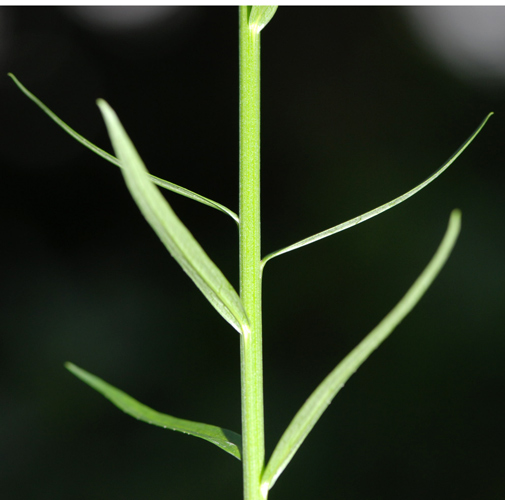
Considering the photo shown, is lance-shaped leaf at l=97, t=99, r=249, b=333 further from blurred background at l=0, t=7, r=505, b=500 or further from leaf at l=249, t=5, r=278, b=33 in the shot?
blurred background at l=0, t=7, r=505, b=500

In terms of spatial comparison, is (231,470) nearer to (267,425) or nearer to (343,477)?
(267,425)

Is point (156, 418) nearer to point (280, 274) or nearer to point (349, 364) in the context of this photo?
point (349, 364)

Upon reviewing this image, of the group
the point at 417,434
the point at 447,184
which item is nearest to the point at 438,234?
the point at 447,184

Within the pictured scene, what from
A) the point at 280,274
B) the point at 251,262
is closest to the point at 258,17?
the point at 251,262

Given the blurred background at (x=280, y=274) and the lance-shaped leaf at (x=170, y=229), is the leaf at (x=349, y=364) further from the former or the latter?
the blurred background at (x=280, y=274)

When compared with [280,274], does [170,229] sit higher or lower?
higher
